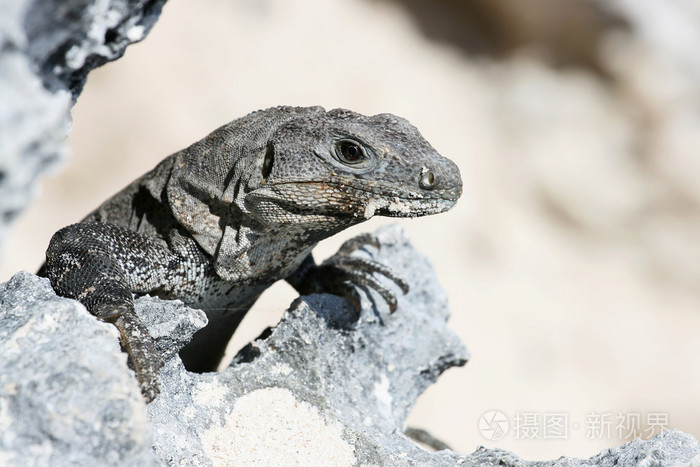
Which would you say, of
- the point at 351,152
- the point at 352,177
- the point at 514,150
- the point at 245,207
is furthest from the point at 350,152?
the point at 514,150

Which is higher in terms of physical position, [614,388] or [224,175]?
[614,388]

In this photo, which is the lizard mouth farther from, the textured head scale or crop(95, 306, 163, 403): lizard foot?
crop(95, 306, 163, 403): lizard foot

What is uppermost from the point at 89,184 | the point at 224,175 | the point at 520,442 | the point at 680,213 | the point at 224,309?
the point at 680,213

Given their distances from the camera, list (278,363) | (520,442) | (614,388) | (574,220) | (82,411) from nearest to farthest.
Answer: (82,411)
(278,363)
(520,442)
(614,388)
(574,220)

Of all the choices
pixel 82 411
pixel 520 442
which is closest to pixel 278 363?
pixel 82 411

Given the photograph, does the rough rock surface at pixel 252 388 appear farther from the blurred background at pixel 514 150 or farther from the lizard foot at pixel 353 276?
the blurred background at pixel 514 150

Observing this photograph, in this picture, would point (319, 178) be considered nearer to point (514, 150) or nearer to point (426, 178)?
point (426, 178)

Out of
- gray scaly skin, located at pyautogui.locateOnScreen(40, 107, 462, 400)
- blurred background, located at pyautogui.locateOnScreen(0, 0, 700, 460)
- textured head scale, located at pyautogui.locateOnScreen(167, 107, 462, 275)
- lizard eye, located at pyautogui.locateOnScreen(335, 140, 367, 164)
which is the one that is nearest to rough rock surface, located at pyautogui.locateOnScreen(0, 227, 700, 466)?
gray scaly skin, located at pyautogui.locateOnScreen(40, 107, 462, 400)

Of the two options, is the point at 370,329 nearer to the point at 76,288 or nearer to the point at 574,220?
the point at 76,288
